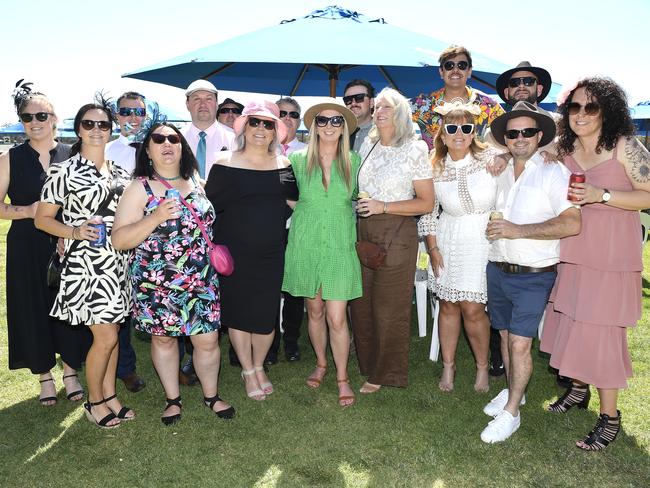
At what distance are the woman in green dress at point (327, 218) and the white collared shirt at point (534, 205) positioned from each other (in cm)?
107

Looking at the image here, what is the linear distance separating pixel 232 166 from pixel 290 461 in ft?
6.59

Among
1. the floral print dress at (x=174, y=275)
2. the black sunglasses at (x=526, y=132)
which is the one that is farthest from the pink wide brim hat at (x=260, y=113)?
the black sunglasses at (x=526, y=132)

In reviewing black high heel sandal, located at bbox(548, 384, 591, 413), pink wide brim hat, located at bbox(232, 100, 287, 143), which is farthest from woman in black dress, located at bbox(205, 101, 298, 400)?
black high heel sandal, located at bbox(548, 384, 591, 413)

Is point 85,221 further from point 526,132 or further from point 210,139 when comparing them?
point 526,132

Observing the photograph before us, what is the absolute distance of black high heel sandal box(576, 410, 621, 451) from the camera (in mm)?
3404

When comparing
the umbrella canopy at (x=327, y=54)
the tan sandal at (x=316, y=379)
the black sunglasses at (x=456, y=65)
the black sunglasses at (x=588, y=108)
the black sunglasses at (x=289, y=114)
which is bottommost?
the tan sandal at (x=316, y=379)

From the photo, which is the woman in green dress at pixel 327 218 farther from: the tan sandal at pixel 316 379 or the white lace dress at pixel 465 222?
the white lace dress at pixel 465 222

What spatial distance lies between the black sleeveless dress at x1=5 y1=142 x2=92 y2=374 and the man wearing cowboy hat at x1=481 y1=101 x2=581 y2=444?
3.07 meters

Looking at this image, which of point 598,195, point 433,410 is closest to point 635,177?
point 598,195

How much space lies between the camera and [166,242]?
3.39 m

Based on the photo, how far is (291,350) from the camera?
512 cm

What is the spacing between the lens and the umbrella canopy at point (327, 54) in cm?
475

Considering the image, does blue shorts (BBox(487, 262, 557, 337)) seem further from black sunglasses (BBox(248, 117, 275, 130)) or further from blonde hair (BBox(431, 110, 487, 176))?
black sunglasses (BBox(248, 117, 275, 130))

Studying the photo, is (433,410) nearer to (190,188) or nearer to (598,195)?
(598,195)
